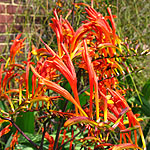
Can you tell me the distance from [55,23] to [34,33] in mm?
1037

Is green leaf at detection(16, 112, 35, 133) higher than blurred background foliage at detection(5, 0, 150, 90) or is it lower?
lower

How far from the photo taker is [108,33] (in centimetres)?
51

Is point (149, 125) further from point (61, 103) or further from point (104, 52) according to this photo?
point (104, 52)

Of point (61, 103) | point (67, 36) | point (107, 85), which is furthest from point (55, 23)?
point (61, 103)

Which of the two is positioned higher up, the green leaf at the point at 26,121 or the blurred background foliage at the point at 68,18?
the blurred background foliage at the point at 68,18

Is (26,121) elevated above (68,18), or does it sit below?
below

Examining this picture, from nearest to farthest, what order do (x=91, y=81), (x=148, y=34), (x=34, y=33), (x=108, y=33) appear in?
(x=91, y=81), (x=108, y=33), (x=34, y=33), (x=148, y=34)

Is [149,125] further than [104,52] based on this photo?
Yes

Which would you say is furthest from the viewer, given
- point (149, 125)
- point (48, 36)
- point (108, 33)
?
point (48, 36)

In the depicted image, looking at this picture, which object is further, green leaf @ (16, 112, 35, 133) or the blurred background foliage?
the blurred background foliage

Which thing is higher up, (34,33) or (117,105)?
(34,33)

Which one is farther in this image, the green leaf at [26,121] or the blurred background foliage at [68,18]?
the blurred background foliage at [68,18]

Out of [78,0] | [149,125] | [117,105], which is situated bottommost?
[149,125]

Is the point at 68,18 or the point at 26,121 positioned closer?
the point at 26,121
